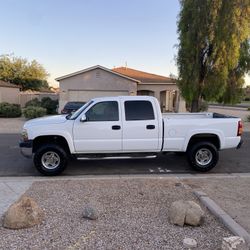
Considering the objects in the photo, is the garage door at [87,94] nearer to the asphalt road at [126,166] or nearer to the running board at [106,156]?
the asphalt road at [126,166]

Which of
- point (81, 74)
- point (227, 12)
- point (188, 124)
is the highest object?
point (227, 12)

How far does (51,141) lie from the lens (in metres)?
7.54

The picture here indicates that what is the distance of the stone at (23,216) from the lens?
423cm

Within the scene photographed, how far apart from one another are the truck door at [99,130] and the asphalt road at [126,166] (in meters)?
0.72

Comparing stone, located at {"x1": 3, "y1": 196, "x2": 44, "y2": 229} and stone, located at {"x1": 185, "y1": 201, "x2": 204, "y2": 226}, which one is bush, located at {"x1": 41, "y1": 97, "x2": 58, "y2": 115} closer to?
stone, located at {"x1": 3, "y1": 196, "x2": 44, "y2": 229}

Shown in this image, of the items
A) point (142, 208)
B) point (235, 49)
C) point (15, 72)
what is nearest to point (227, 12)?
point (235, 49)

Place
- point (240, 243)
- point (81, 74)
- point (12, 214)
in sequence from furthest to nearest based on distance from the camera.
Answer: point (81, 74) → point (12, 214) → point (240, 243)

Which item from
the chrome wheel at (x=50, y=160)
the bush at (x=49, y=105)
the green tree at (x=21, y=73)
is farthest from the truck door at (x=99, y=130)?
the green tree at (x=21, y=73)

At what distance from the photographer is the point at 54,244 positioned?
3.83 metres

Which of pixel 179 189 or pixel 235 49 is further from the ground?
pixel 235 49

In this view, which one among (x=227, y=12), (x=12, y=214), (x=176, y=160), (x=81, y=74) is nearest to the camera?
(x=12, y=214)

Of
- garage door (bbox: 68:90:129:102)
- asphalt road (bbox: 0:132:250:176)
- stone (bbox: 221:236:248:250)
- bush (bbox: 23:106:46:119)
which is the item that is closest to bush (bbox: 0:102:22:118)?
bush (bbox: 23:106:46:119)

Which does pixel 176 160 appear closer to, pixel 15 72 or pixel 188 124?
pixel 188 124

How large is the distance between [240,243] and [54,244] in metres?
2.27
